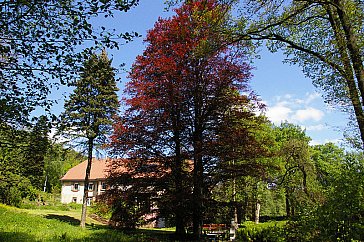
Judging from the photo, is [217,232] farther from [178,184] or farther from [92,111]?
[92,111]

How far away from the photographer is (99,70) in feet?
15.0

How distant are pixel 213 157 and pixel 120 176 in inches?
196

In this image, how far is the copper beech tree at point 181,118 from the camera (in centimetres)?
1414

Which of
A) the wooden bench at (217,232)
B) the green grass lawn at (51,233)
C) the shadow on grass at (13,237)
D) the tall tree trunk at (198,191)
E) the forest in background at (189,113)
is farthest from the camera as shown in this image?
the wooden bench at (217,232)

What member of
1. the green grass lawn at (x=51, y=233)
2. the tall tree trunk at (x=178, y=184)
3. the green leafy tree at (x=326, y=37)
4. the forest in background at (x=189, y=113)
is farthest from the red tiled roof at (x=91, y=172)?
the green leafy tree at (x=326, y=37)

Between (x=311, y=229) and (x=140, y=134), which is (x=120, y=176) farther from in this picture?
(x=311, y=229)

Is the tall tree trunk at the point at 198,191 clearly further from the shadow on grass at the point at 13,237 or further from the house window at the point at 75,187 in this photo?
the house window at the point at 75,187

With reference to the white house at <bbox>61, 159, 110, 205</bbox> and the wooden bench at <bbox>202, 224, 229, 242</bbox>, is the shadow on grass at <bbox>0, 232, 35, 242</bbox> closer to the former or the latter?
the wooden bench at <bbox>202, 224, 229, 242</bbox>

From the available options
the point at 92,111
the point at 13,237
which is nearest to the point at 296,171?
the point at 92,111

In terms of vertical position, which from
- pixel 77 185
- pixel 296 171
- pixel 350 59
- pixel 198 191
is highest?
pixel 350 59

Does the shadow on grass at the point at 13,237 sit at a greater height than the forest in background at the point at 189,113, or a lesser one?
lesser

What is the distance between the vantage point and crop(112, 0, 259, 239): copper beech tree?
14.1 metres

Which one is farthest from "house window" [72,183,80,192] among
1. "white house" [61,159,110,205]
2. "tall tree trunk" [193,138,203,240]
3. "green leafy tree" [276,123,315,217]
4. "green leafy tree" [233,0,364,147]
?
"green leafy tree" [233,0,364,147]

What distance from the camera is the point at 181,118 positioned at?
14.9 m
